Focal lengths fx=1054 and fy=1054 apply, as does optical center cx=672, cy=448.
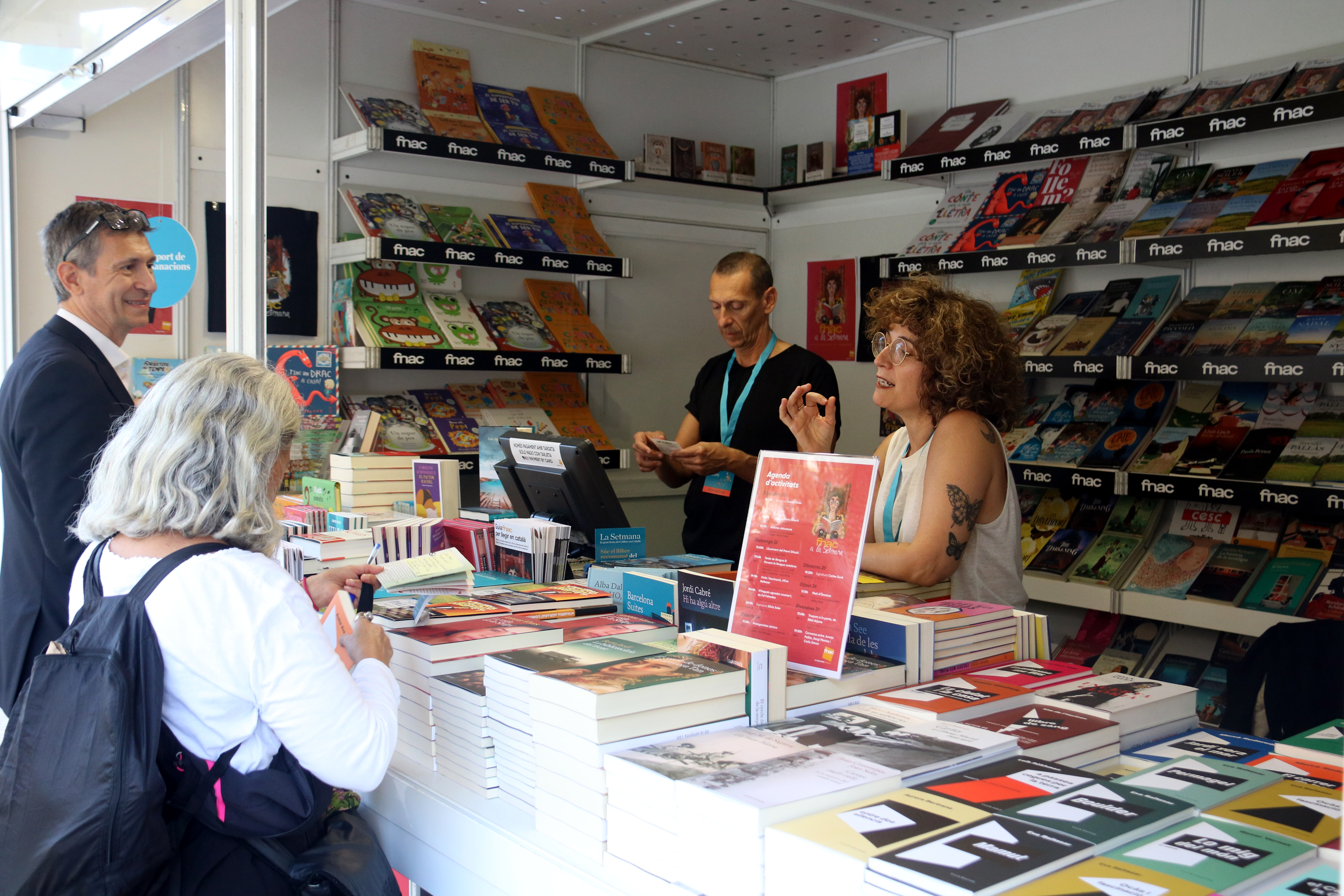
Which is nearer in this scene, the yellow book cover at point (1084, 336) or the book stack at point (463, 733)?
the book stack at point (463, 733)

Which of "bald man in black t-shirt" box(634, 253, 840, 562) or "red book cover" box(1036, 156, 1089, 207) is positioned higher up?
"red book cover" box(1036, 156, 1089, 207)

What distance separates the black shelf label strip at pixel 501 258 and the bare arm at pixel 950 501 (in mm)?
2652

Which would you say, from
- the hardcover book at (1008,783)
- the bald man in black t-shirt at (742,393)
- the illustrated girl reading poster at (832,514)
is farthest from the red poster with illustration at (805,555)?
the bald man in black t-shirt at (742,393)

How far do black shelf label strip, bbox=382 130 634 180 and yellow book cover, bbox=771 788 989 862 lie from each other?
3769 mm

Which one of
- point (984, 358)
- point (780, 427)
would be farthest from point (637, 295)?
point (984, 358)

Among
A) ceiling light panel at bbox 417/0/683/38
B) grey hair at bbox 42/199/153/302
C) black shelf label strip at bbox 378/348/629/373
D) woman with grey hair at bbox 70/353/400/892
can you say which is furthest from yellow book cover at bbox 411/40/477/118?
woman with grey hair at bbox 70/353/400/892

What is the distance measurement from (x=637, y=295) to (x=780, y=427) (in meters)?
2.17


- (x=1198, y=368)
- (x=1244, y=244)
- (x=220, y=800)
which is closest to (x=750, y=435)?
(x=1198, y=368)

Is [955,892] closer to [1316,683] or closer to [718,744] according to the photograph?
[718,744]

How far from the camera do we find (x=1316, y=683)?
7.54 ft

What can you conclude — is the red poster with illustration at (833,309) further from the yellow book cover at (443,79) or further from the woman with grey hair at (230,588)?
the woman with grey hair at (230,588)

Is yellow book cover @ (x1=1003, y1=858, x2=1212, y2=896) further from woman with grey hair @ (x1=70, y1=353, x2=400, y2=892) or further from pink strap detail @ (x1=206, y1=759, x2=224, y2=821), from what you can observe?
pink strap detail @ (x1=206, y1=759, x2=224, y2=821)

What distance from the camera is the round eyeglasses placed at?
8.32 ft

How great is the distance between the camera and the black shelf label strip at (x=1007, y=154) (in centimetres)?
387
